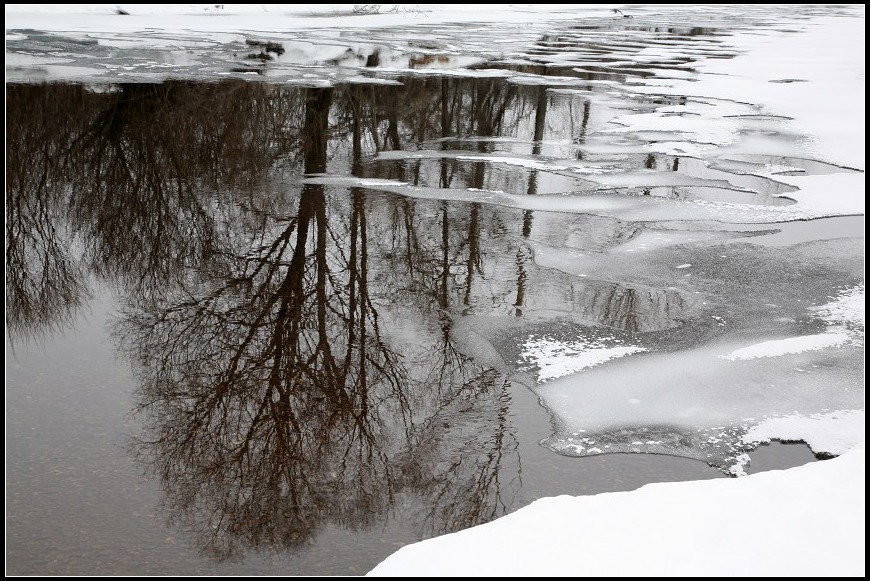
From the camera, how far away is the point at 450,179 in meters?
9.59

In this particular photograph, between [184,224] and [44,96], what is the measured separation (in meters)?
7.06

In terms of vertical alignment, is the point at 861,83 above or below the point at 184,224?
above

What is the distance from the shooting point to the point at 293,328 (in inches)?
221

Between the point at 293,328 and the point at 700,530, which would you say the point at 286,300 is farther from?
the point at 700,530

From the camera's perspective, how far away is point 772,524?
11.9 feet

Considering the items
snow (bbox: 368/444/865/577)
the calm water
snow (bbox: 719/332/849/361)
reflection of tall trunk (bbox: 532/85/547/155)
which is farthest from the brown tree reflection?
reflection of tall trunk (bbox: 532/85/547/155)

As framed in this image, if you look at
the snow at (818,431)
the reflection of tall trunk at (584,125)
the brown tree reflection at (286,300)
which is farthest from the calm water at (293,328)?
the reflection of tall trunk at (584,125)

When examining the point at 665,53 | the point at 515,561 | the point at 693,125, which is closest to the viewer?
Result: the point at 515,561

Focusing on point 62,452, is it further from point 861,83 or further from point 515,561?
point 861,83

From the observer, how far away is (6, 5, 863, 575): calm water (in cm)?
379

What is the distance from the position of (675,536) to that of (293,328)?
295 centimetres

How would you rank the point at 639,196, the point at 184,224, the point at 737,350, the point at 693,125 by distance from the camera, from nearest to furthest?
the point at 737,350 < the point at 184,224 < the point at 639,196 < the point at 693,125

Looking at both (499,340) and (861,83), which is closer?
(499,340)

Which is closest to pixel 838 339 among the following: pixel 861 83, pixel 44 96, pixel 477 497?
pixel 477 497
